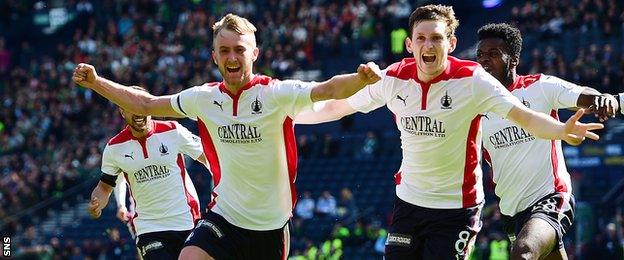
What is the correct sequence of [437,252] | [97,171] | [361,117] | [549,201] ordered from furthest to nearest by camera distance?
[97,171] → [361,117] → [549,201] → [437,252]

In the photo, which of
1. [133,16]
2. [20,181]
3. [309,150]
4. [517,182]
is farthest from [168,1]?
[517,182]

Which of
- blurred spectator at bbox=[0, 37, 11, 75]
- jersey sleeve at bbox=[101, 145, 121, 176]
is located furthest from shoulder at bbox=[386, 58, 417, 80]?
blurred spectator at bbox=[0, 37, 11, 75]

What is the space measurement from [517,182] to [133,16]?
31614 mm

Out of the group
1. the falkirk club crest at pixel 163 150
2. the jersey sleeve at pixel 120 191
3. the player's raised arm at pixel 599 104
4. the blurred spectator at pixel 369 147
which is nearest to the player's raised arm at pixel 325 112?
the player's raised arm at pixel 599 104

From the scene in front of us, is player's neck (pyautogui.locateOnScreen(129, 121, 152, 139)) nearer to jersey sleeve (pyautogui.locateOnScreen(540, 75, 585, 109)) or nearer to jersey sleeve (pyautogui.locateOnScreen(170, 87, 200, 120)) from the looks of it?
jersey sleeve (pyautogui.locateOnScreen(170, 87, 200, 120))

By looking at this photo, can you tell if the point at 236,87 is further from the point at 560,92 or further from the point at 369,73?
the point at 560,92

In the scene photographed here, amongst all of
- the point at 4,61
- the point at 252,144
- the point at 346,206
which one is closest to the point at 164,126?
the point at 252,144

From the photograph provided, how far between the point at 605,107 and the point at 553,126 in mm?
1068

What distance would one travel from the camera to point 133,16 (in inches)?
1602

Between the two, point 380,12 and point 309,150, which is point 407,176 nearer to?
point 309,150

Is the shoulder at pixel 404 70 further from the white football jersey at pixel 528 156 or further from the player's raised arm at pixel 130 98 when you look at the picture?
the player's raised arm at pixel 130 98

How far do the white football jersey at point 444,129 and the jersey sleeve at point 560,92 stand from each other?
1.05 metres

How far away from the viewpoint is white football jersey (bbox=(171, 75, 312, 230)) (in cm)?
913

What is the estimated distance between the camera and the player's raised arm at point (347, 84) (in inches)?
332
